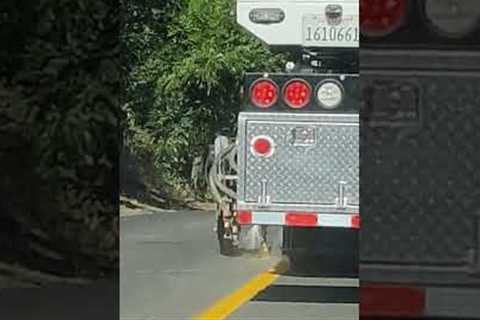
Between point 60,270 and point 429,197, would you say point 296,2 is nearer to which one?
point 429,197

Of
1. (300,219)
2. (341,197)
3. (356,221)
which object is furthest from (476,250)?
(300,219)

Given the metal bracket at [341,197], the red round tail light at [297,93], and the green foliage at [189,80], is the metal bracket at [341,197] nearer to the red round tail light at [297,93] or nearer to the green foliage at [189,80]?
the red round tail light at [297,93]

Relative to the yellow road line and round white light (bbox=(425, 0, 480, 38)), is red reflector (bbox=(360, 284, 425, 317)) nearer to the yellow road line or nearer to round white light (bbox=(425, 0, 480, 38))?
the yellow road line

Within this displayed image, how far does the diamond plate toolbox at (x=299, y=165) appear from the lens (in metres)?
3.10

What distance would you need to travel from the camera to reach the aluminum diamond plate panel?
265cm

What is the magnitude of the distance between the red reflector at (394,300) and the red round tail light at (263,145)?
48 cm

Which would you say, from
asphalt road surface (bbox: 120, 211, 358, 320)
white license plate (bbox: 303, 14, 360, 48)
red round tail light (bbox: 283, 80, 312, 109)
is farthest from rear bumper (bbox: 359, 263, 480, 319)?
white license plate (bbox: 303, 14, 360, 48)

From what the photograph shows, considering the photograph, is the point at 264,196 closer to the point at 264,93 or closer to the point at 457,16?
the point at 264,93

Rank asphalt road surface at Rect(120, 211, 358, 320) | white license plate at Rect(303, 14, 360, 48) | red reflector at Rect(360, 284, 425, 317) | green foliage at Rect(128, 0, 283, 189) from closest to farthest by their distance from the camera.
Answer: red reflector at Rect(360, 284, 425, 317) → white license plate at Rect(303, 14, 360, 48) → green foliage at Rect(128, 0, 283, 189) → asphalt road surface at Rect(120, 211, 358, 320)

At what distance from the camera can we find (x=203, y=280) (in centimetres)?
336

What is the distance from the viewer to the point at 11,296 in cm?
366

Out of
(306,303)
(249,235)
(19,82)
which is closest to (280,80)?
(249,235)

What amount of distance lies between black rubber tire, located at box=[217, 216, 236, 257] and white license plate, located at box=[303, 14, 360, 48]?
0.61 m

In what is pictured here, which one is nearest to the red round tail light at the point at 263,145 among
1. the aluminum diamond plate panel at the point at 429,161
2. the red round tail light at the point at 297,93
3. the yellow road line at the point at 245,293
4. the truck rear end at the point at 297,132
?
the truck rear end at the point at 297,132
